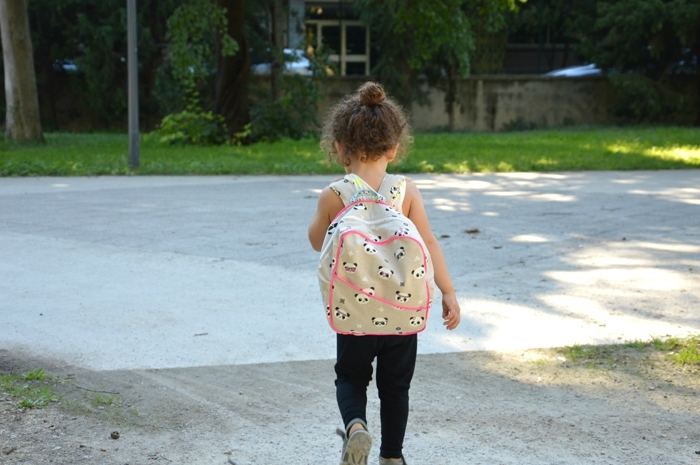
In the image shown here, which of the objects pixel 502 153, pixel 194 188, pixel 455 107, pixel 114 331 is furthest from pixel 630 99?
pixel 114 331

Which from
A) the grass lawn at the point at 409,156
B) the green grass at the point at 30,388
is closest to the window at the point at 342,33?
the grass lawn at the point at 409,156

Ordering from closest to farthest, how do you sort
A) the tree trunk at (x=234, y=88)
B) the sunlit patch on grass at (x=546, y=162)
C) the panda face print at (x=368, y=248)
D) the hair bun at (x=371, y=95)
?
the panda face print at (x=368, y=248) → the hair bun at (x=371, y=95) → the sunlit patch on grass at (x=546, y=162) → the tree trunk at (x=234, y=88)

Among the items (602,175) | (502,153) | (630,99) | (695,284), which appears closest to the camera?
(695,284)

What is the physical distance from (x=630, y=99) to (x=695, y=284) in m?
19.9

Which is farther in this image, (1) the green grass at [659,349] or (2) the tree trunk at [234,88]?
(2) the tree trunk at [234,88]

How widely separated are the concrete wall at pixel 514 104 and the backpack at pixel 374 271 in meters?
22.7

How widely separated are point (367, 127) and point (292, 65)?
21745 mm

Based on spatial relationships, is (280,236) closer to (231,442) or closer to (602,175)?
(231,442)

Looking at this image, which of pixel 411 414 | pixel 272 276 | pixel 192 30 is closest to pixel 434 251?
pixel 411 414

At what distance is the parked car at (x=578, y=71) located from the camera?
27.1 metres

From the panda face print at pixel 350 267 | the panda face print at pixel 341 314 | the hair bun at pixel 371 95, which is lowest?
the panda face print at pixel 341 314

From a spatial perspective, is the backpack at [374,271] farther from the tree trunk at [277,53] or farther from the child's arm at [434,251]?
the tree trunk at [277,53]

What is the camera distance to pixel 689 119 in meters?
25.0

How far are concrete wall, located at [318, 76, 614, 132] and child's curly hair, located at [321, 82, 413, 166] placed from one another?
73.5ft
